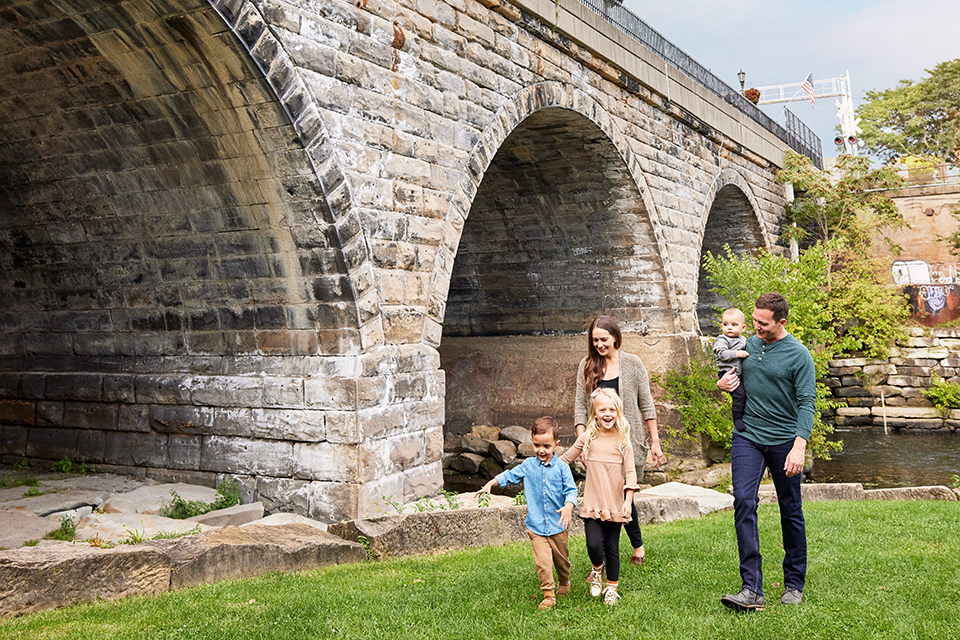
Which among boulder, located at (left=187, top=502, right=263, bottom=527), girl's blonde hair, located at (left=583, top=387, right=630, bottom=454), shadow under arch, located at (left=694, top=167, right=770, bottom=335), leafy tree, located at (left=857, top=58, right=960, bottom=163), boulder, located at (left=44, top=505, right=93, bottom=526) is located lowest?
boulder, located at (left=187, top=502, right=263, bottom=527)

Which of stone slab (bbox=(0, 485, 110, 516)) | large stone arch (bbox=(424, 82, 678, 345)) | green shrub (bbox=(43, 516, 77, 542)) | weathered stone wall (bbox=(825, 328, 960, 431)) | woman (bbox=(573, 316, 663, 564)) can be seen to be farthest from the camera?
weathered stone wall (bbox=(825, 328, 960, 431))

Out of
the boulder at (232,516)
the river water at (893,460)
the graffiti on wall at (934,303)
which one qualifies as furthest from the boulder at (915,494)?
the graffiti on wall at (934,303)

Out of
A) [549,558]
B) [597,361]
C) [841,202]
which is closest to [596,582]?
[549,558]

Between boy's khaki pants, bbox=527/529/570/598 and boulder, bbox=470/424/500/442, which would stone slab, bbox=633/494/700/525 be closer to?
boy's khaki pants, bbox=527/529/570/598

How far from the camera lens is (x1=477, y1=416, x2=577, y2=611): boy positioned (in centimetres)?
418

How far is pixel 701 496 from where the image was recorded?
8.36 meters

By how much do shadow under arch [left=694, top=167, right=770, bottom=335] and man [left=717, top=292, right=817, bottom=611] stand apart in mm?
13397

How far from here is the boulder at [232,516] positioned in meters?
6.44

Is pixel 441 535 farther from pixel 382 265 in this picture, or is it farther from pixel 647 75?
pixel 647 75

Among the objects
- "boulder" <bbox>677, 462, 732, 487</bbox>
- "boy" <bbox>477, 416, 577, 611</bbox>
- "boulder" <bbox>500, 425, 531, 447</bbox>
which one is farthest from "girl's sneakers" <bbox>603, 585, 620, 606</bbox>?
"boulder" <bbox>500, 425, 531, 447</bbox>

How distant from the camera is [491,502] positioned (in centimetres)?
694

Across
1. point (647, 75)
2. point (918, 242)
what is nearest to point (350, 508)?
point (647, 75)

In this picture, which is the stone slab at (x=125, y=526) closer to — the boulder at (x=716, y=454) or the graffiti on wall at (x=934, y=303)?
the boulder at (x=716, y=454)

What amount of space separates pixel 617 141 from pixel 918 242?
762 inches
